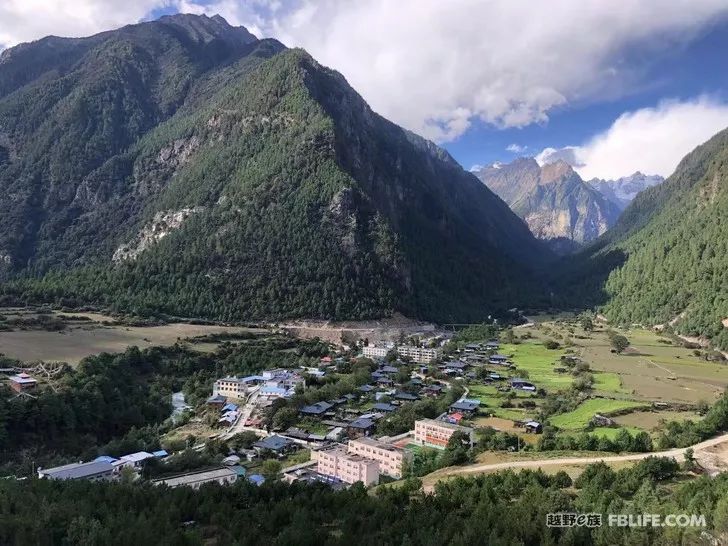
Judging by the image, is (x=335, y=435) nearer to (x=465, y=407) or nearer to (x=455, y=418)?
(x=455, y=418)

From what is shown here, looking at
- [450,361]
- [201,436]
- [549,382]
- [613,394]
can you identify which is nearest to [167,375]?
[201,436]

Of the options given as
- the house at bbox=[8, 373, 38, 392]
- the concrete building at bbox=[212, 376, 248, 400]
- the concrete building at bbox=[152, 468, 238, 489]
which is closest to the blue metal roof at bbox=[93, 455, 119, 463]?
the concrete building at bbox=[152, 468, 238, 489]

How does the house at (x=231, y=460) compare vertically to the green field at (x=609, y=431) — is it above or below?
below

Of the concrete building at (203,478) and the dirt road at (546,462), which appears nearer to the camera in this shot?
the concrete building at (203,478)

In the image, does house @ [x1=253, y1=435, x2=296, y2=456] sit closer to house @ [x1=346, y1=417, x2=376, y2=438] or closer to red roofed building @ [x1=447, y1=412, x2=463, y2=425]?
house @ [x1=346, y1=417, x2=376, y2=438]

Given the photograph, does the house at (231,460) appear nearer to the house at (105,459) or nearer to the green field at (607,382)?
the house at (105,459)

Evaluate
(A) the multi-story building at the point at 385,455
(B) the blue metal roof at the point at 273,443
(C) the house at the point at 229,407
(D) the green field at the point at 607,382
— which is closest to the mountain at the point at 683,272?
(D) the green field at the point at 607,382
